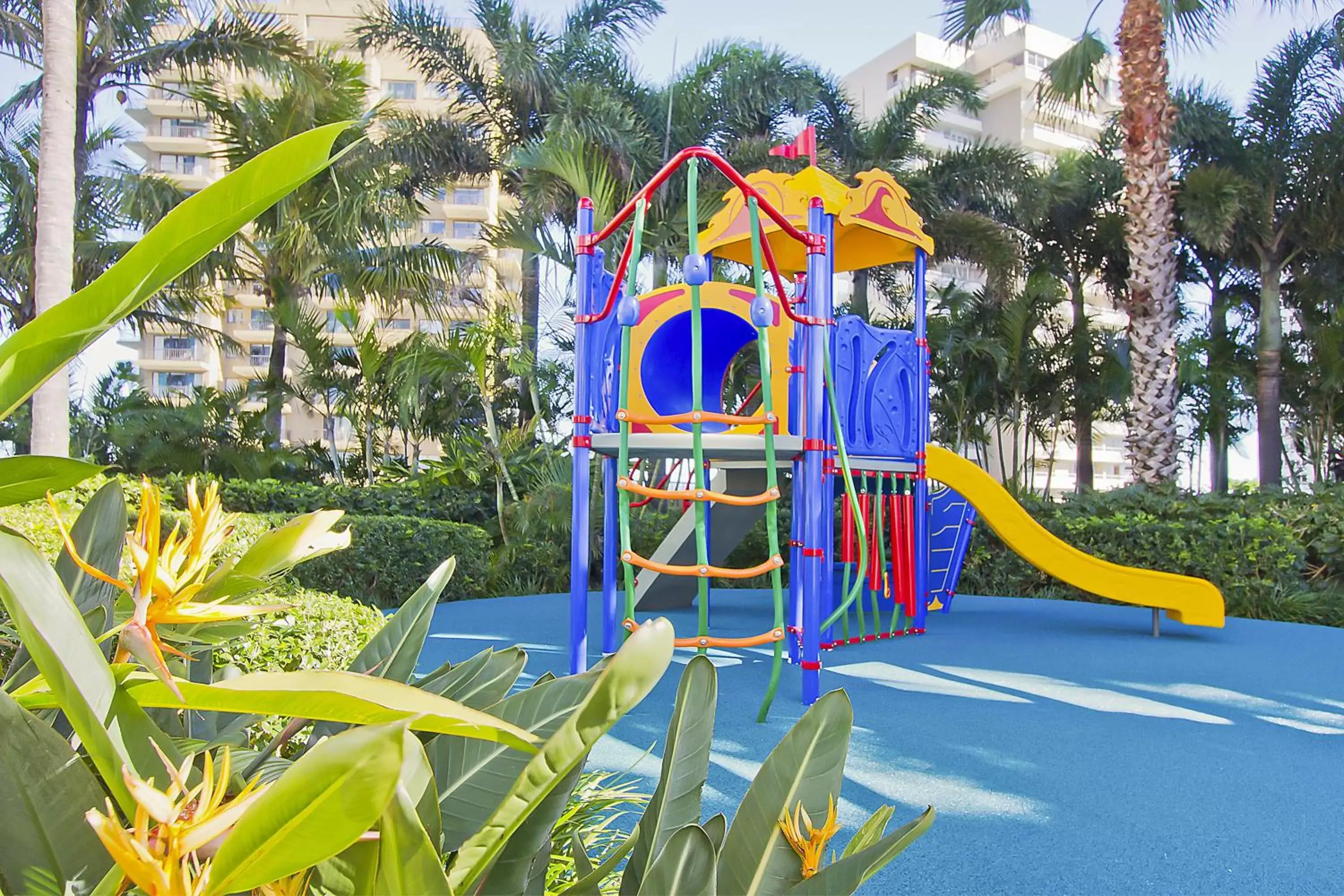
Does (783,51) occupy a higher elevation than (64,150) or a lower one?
higher

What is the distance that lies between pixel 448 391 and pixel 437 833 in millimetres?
12122

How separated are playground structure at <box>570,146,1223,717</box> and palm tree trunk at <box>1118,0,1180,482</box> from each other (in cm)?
337

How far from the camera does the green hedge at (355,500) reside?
8.67 meters

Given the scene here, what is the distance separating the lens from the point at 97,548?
28.9 inches

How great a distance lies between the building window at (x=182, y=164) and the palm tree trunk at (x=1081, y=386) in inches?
1579

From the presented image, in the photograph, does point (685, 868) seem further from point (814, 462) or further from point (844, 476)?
point (844, 476)

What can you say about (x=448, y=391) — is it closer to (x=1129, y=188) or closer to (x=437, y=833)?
(x=1129, y=188)

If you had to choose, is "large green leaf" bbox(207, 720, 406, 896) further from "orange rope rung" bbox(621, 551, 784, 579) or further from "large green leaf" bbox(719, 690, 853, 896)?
"orange rope rung" bbox(621, 551, 784, 579)

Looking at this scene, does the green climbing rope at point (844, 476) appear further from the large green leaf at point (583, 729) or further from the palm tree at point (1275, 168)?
the palm tree at point (1275, 168)

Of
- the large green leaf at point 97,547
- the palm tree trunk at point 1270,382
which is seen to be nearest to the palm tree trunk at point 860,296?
the palm tree trunk at point 1270,382

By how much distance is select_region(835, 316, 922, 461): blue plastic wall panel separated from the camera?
580 centimetres

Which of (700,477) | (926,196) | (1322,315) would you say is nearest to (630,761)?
(700,477)

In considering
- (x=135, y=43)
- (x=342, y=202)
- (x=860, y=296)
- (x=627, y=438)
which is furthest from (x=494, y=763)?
(x=860, y=296)

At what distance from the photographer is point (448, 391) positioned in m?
12.2
